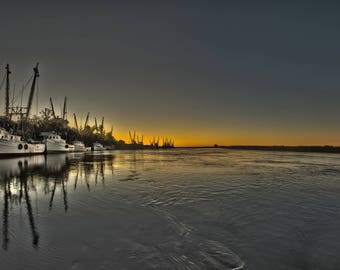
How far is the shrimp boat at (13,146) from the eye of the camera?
52.8 meters

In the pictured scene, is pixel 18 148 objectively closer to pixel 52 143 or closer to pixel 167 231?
pixel 52 143

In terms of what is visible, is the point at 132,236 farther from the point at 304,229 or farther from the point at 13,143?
the point at 13,143

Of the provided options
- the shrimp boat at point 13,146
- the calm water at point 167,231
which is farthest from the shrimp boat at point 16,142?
the calm water at point 167,231

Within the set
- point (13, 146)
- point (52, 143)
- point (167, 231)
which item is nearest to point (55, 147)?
point (52, 143)

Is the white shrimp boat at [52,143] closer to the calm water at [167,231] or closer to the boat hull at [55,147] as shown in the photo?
the boat hull at [55,147]

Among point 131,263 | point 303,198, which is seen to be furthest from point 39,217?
point 303,198

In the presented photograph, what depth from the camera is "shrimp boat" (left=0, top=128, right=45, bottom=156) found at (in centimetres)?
5284

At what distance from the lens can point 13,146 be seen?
5691 centimetres

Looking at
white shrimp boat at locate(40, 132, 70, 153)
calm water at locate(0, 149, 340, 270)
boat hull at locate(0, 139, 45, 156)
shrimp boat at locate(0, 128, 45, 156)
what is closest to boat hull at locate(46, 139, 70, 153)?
white shrimp boat at locate(40, 132, 70, 153)

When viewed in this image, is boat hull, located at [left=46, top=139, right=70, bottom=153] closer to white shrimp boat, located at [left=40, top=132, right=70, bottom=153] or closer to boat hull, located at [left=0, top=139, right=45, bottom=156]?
white shrimp boat, located at [left=40, top=132, right=70, bottom=153]

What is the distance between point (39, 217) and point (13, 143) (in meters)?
57.0

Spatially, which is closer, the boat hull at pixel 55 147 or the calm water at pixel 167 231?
the calm water at pixel 167 231

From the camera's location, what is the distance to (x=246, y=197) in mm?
13898

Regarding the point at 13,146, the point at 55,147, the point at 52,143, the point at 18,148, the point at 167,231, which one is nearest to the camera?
the point at 167,231
